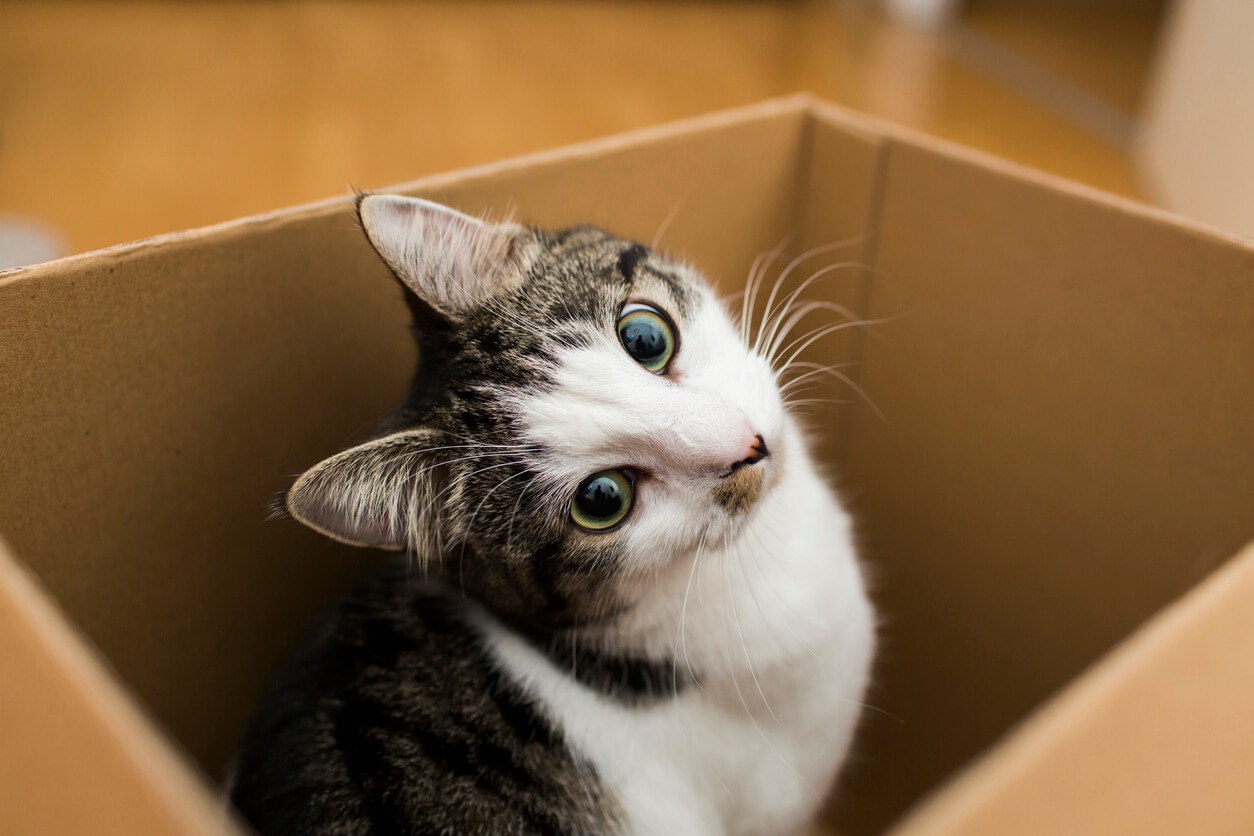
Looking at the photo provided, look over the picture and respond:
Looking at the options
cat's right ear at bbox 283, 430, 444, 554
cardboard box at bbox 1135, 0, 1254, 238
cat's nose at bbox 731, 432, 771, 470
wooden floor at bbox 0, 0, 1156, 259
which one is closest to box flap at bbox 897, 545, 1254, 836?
cat's nose at bbox 731, 432, 771, 470

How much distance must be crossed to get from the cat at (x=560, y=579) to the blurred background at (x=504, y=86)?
119 cm

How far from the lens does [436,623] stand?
Answer: 72cm

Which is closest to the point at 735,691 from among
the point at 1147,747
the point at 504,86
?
the point at 1147,747

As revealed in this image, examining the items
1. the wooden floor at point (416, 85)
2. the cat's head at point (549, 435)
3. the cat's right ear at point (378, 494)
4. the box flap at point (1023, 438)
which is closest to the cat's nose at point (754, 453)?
the cat's head at point (549, 435)

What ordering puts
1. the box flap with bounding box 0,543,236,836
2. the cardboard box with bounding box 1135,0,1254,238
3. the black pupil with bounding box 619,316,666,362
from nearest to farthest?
the box flap with bounding box 0,543,236,836 < the black pupil with bounding box 619,316,666,362 < the cardboard box with bounding box 1135,0,1254,238

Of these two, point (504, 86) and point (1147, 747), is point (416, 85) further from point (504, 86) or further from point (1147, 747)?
point (1147, 747)

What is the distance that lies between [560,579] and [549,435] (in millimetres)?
111

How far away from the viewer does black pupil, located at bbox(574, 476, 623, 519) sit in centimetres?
60

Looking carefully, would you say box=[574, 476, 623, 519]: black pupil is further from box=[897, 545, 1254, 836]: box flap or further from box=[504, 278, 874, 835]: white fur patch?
box=[897, 545, 1254, 836]: box flap

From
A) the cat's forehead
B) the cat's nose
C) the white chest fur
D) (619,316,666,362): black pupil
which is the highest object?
the cat's forehead

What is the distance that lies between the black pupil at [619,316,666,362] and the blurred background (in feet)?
4.04

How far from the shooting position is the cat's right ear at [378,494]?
0.53 meters

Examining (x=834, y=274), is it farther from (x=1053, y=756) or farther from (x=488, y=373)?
(x=1053, y=756)

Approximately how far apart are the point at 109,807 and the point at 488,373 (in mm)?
384
